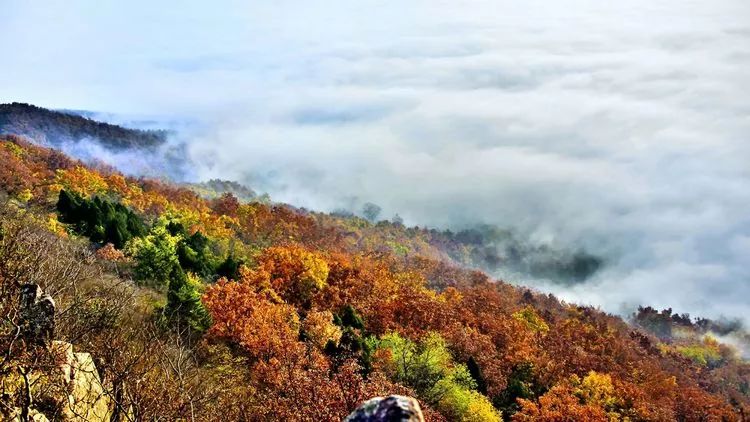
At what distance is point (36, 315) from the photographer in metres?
18.1

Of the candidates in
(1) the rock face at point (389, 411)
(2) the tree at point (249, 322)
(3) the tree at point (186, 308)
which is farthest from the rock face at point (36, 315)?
(2) the tree at point (249, 322)

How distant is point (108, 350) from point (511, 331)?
67.4 meters

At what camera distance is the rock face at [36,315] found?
1794 centimetres

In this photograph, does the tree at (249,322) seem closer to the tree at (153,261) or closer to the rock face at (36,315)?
the tree at (153,261)

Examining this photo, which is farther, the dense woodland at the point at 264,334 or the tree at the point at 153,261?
the tree at the point at 153,261

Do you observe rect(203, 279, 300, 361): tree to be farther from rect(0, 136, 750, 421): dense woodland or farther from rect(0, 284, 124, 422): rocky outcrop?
rect(0, 284, 124, 422): rocky outcrop

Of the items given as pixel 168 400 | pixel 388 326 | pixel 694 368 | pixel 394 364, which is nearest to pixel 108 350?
pixel 168 400

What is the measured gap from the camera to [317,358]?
42.8m

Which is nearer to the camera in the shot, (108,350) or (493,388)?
(108,350)

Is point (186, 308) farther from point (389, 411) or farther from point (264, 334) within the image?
point (389, 411)

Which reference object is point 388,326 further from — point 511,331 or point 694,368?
point 694,368

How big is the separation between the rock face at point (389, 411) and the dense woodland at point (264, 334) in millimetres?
12184

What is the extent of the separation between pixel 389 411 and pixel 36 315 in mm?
15258

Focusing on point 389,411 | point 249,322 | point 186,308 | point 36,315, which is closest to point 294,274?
point 249,322
